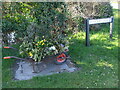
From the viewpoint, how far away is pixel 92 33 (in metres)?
7.20

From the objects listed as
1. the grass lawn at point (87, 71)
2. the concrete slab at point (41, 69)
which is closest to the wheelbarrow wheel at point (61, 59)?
the concrete slab at point (41, 69)

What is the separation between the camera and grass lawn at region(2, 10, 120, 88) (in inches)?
152

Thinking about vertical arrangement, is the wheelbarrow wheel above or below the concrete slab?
above

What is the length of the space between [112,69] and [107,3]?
4347 millimetres

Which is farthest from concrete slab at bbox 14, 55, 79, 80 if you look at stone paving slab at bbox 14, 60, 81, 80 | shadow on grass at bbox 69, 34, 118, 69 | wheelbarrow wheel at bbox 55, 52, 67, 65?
shadow on grass at bbox 69, 34, 118, 69

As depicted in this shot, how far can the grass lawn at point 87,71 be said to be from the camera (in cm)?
386

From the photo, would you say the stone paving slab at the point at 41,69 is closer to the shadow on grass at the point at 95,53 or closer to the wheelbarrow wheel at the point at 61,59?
the wheelbarrow wheel at the point at 61,59

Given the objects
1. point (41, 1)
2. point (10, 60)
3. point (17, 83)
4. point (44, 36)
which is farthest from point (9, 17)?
point (17, 83)

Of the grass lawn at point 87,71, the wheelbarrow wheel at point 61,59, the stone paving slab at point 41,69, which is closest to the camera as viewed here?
the grass lawn at point 87,71

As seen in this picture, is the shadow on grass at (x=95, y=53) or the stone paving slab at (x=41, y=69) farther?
the shadow on grass at (x=95, y=53)

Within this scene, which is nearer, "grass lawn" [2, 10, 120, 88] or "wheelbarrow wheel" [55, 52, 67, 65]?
"grass lawn" [2, 10, 120, 88]

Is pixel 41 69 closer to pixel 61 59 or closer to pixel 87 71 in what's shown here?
pixel 61 59

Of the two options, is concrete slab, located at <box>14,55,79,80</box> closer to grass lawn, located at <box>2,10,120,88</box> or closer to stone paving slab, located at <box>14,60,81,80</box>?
stone paving slab, located at <box>14,60,81,80</box>

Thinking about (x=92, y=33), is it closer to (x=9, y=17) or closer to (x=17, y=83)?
(x=9, y=17)
